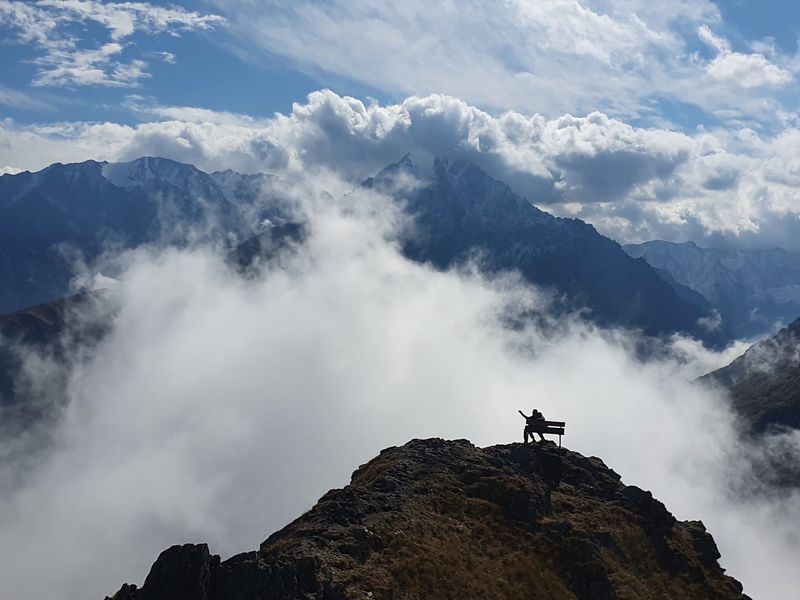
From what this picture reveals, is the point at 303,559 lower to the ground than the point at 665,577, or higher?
lower

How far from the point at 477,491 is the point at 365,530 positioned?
14.2 meters

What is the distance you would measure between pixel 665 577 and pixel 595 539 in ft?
21.7

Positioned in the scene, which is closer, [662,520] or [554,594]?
[554,594]

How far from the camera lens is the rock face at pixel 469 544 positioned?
42.2 m

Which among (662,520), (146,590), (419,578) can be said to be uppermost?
(662,520)

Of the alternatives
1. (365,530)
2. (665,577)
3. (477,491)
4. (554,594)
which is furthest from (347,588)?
(665,577)

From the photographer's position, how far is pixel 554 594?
49438mm

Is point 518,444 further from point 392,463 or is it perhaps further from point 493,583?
point 493,583

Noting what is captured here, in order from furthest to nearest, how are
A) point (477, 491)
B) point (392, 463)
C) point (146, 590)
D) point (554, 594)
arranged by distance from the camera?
point (392, 463)
point (477, 491)
point (554, 594)
point (146, 590)

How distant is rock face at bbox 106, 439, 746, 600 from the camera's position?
42250 millimetres

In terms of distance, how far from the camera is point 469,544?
174 ft

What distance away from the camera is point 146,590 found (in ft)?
138

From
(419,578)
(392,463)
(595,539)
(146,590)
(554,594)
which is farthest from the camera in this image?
(392,463)

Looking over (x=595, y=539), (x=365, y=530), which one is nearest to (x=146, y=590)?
(x=365, y=530)
